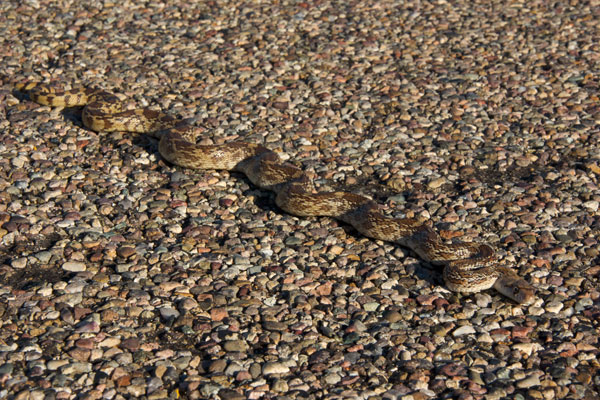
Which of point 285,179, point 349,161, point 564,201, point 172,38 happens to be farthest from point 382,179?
point 172,38

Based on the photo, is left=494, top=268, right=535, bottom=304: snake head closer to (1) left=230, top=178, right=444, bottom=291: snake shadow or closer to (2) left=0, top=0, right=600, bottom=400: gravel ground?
(2) left=0, top=0, right=600, bottom=400: gravel ground

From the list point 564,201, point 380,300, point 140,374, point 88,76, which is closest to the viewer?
point 140,374

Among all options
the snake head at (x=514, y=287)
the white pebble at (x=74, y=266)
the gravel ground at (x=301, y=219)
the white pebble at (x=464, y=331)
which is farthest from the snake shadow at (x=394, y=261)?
the white pebble at (x=74, y=266)

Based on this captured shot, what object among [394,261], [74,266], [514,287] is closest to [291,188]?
[394,261]

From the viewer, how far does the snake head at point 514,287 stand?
8.29 m

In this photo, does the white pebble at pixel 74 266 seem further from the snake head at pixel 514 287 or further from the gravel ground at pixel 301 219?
the snake head at pixel 514 287

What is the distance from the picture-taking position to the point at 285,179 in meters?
10.4

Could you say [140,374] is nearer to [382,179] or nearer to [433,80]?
[382,179]

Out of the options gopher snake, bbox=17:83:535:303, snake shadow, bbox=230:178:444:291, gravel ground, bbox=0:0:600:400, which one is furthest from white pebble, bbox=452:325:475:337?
snake shadow, bbox=230:178:444:291

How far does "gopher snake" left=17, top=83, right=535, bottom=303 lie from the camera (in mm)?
8594

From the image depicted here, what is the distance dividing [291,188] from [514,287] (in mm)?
2958

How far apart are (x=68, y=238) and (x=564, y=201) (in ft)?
19.6

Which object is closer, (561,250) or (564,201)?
(561,250)

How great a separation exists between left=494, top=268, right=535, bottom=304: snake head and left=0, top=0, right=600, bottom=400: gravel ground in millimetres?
102
